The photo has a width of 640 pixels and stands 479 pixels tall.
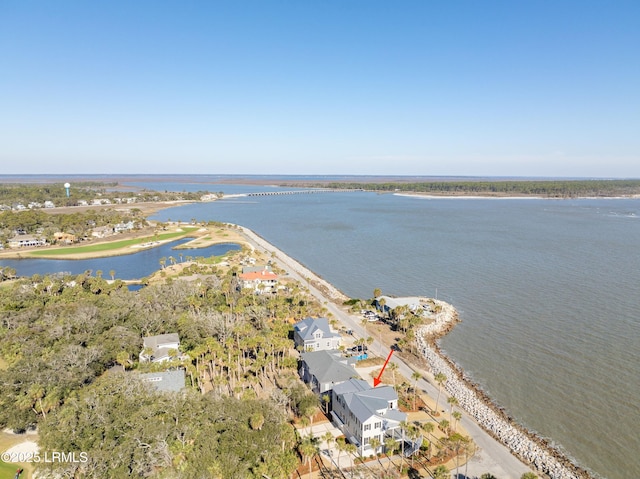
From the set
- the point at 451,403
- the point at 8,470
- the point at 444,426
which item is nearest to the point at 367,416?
the point at 444,426

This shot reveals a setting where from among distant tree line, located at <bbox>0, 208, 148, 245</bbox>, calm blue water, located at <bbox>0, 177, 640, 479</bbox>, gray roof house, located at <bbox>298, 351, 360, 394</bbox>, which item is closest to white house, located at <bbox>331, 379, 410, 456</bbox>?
gray roof house, located at <bbox>298, 351, 360, 394</bbox>

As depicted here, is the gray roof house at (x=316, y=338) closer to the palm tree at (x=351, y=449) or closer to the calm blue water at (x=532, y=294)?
the calm blue water at (x=532, y=294)

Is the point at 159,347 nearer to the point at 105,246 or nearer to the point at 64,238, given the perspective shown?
the point at 105,246

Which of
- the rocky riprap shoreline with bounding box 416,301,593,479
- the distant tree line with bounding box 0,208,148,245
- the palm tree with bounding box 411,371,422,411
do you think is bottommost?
the rocky riprap shoreline with bounding box 416,301,593,479

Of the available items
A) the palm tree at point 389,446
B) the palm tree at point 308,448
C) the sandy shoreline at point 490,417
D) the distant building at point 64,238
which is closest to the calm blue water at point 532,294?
the sandy shoreline at point 490,417

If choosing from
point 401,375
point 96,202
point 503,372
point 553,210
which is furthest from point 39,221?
point 553,210

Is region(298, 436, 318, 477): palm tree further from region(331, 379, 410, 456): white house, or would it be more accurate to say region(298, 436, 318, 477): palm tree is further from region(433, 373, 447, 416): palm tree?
region(433, 373, 447, 416): palm tree

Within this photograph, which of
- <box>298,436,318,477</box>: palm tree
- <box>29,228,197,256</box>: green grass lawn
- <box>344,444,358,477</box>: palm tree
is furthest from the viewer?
<box>29,228,197,256</box>: green grass lawn
